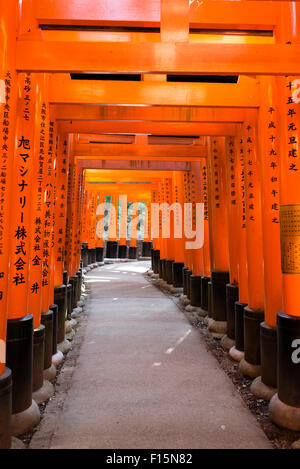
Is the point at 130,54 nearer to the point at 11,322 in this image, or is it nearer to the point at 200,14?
the point at 200,14

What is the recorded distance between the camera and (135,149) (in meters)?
6.65

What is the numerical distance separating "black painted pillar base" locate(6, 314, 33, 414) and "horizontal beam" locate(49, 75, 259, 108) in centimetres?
240

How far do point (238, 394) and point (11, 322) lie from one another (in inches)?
96.4

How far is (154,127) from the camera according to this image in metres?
4.88

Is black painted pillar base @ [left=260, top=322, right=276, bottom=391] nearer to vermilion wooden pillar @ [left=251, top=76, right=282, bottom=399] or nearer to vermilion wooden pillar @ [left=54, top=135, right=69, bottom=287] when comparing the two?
vermilion wooden pillar @ [left=251, top=76, right=282, bottom=399]

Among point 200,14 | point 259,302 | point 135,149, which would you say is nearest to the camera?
point 200,14

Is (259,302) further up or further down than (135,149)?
further down

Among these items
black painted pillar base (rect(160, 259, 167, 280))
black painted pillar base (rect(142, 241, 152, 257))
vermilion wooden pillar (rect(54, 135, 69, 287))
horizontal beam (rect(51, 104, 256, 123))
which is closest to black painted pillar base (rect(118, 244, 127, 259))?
black painted pillar base (rect(142, 241, 152, 257))

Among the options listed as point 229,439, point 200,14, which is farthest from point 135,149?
point 229,439

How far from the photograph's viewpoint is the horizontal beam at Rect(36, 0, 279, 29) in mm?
3176

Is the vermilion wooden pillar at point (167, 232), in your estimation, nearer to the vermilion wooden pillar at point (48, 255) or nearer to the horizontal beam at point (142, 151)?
the horizontal beam at point (142, 151)

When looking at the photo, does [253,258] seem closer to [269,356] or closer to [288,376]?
[269,356]

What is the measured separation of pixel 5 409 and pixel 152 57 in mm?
2909
